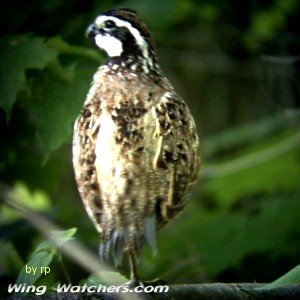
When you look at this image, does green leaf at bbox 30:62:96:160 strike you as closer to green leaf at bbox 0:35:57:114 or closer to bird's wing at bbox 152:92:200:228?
green leaf at bbox 0:35:57:114

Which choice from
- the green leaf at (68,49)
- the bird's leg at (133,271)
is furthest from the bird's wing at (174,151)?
the green leaf at (68,49)

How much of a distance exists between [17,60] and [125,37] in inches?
30.5

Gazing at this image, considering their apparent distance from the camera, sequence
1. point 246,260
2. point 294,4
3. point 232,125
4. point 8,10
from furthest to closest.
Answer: point 232,125 < point 294,4 < point 246,260 < point 8,10

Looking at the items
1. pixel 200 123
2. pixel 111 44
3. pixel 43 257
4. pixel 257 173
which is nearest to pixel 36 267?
pixel 43 257

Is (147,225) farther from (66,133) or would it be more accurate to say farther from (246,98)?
(246,98)

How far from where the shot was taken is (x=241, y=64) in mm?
11141

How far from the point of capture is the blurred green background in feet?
22.6

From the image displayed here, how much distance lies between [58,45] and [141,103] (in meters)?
1.34

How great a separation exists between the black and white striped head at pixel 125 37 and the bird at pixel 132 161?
22 centimetres

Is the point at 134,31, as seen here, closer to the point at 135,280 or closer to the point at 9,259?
the point at 135,280

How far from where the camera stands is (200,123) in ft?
35.8

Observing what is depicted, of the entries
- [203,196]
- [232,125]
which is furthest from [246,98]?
[203,196]

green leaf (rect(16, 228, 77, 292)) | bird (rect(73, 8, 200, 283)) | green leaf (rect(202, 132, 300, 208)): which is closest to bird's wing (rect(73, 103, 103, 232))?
bird (rect(73, 8, 200, 283))

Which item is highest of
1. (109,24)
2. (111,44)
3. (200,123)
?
(109,24)
